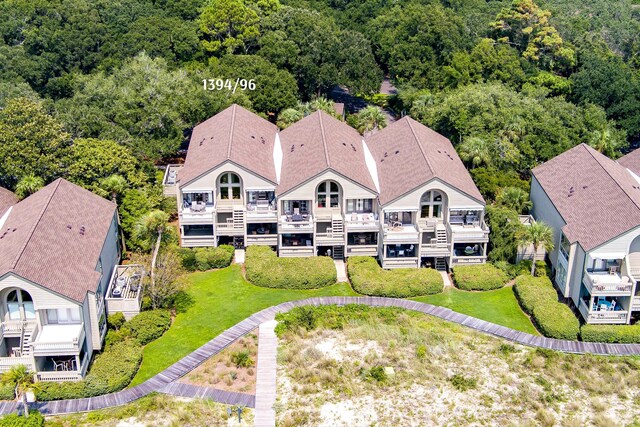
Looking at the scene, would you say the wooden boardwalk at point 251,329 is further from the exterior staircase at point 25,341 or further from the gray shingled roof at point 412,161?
the gray shingled roof at point 412,161

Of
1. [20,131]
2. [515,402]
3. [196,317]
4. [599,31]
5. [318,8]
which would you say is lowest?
[515,402]

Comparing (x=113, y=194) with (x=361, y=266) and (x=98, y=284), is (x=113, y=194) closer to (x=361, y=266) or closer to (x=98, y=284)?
(x=98, y=284)

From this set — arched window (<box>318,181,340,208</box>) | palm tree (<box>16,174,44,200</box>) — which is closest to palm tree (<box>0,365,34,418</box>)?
palm tree (<box>16,174,44,200</box>)

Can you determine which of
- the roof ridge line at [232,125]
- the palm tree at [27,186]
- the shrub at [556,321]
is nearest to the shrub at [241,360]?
the roof ridge line at [232,125]

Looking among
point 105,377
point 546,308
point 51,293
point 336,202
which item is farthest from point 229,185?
point 546,308

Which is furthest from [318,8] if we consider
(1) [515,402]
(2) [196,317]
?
(1) [515,402]
